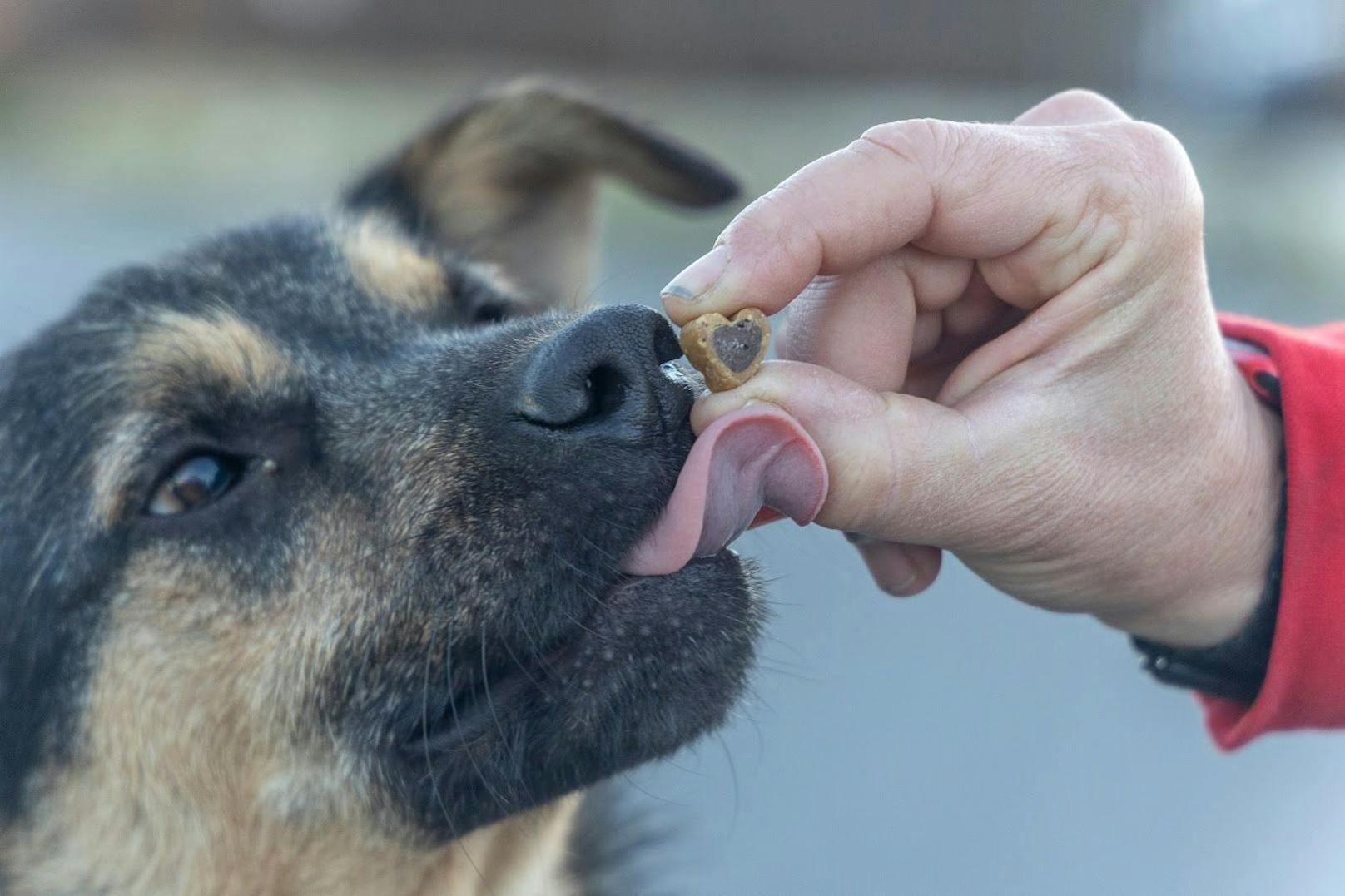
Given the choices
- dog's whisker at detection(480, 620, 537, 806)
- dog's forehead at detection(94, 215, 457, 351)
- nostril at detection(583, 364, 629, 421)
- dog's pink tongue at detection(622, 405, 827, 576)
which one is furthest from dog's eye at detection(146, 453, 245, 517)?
dog's pink tongue at detection(622, 405, 827, 576)

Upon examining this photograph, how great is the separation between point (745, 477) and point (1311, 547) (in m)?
0.98

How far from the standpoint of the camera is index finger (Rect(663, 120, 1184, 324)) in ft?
6.52

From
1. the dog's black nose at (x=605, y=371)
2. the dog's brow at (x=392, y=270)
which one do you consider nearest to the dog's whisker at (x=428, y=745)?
the dog's black nose at (x=605, y=371)

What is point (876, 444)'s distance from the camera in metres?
2.01

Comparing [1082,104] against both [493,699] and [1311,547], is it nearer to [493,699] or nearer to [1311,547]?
[1311,547]

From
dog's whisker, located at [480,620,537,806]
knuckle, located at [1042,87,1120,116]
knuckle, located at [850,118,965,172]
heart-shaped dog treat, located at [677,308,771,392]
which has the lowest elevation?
dog's whisker, located at [480,620,537,806]

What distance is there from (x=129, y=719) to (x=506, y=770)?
89cm

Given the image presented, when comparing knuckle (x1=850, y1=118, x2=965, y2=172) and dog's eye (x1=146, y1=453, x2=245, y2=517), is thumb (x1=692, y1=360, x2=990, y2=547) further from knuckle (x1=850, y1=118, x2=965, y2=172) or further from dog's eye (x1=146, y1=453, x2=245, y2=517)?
dog's eye (x1=146, y1=453, x2=245, y2=517)

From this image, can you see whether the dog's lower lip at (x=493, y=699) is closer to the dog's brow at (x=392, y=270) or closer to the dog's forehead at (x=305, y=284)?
the dog's forehead at (x=305, y=284)

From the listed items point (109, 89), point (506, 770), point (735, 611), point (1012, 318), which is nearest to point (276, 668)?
point (506, 770)

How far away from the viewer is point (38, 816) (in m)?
2.93

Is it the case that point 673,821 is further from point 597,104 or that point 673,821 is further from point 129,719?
point 597,104

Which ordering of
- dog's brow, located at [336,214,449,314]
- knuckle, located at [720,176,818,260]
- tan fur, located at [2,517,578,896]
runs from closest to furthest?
knuckle, located at [720,176,818,260]
tan fur, located at [2,517,578,896]
dog's brow, located at [336,214,449,314]

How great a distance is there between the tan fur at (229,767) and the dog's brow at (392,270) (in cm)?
75
